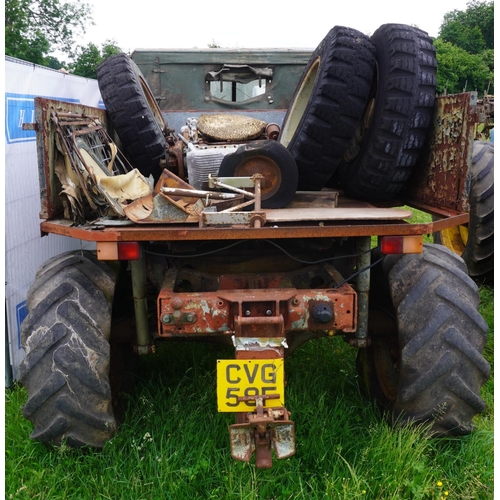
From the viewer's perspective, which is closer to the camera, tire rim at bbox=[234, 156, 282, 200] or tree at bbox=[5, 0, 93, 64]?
tire rim at bbox=[234, 156, 282, 200]

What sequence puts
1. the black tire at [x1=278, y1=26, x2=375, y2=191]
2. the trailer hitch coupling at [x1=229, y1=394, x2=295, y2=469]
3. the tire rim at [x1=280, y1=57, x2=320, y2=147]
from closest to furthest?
1. the trailer hitch coupling at [x1=229, y1=394, x2=295, y2=469]
2. the black tire at [x1=278, y1=26, x2=375, y2=191]
3. the tire rim at [x1=280, y1=57, x2=320, y2=147]

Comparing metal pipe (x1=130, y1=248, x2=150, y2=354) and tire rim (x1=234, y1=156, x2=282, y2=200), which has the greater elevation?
tire rim (x1=234, y1=156, x2=282, y2=200)

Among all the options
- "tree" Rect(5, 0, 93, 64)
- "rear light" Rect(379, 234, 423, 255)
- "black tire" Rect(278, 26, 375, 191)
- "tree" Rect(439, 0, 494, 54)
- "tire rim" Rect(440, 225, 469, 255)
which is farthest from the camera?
"tree" Rect(439, 0, 494, 54)

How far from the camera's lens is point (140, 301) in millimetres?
3301

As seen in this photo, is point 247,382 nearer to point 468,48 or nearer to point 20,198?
point 20,198

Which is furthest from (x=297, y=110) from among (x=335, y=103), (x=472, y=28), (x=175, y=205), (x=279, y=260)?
(x=472, y=28)

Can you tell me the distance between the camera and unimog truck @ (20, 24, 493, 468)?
3.06 meters

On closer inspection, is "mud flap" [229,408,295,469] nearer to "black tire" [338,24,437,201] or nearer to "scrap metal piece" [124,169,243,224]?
"scrap metal piece" [124,169,243,224]

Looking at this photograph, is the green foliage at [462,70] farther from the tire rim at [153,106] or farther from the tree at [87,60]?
the tire rim at [153,106]

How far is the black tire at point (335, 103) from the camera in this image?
3707 millimetres

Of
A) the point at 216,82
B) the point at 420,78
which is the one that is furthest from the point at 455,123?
the point at 216,82

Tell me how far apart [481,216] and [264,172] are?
9.35 ft

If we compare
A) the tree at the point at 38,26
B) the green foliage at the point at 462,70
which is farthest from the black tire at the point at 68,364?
the green foliage at the point at 462,70

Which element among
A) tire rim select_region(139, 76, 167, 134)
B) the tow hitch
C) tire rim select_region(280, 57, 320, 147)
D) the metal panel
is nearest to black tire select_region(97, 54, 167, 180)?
tire rim select_region(139, 76, 167, 134)
